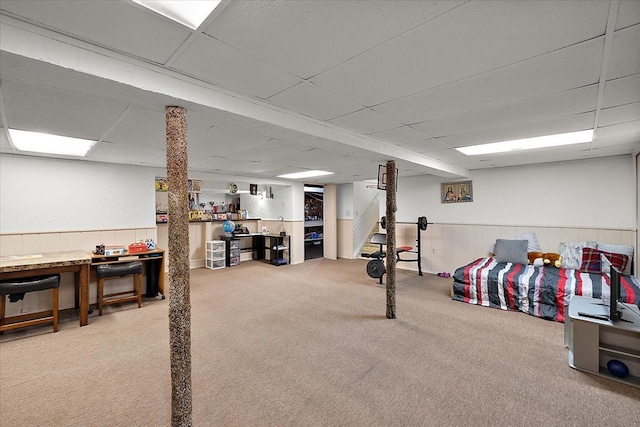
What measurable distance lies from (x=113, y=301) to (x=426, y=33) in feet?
17.0

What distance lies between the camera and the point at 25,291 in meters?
3.38

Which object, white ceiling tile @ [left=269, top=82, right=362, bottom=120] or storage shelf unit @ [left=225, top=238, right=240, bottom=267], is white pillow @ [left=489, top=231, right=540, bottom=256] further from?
storage shelf unit @ [left=225, top=238, right=240, bottom=267]

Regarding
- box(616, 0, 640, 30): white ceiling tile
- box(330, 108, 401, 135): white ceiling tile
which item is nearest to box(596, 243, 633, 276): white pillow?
box(330, 108, 401, 135): white ceiling tile

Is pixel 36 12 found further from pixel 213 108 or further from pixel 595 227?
pixel 595 227

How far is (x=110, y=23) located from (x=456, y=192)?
6.59 meters

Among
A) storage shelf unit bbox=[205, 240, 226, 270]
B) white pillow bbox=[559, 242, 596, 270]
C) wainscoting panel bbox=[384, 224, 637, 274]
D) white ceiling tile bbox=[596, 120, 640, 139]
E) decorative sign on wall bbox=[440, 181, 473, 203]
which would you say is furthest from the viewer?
storage shelf unit bbox=[205, 240, 226, 270]

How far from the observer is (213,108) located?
2.09 m

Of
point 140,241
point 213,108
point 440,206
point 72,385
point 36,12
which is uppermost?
point 36,12

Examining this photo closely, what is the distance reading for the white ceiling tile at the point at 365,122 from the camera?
106 inches

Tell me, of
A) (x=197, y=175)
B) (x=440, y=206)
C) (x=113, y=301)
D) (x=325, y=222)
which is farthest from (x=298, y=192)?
(x=113, y=301)

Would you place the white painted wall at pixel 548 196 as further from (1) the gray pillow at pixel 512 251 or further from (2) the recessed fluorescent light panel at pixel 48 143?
(2) the recessed fluorescent light panel at pixel 48 143

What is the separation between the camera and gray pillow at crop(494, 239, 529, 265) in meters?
5.05

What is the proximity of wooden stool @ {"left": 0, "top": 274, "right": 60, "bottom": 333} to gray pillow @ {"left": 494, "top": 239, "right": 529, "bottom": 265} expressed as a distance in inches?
275

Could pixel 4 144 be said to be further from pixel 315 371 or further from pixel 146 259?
pixel 315 371
